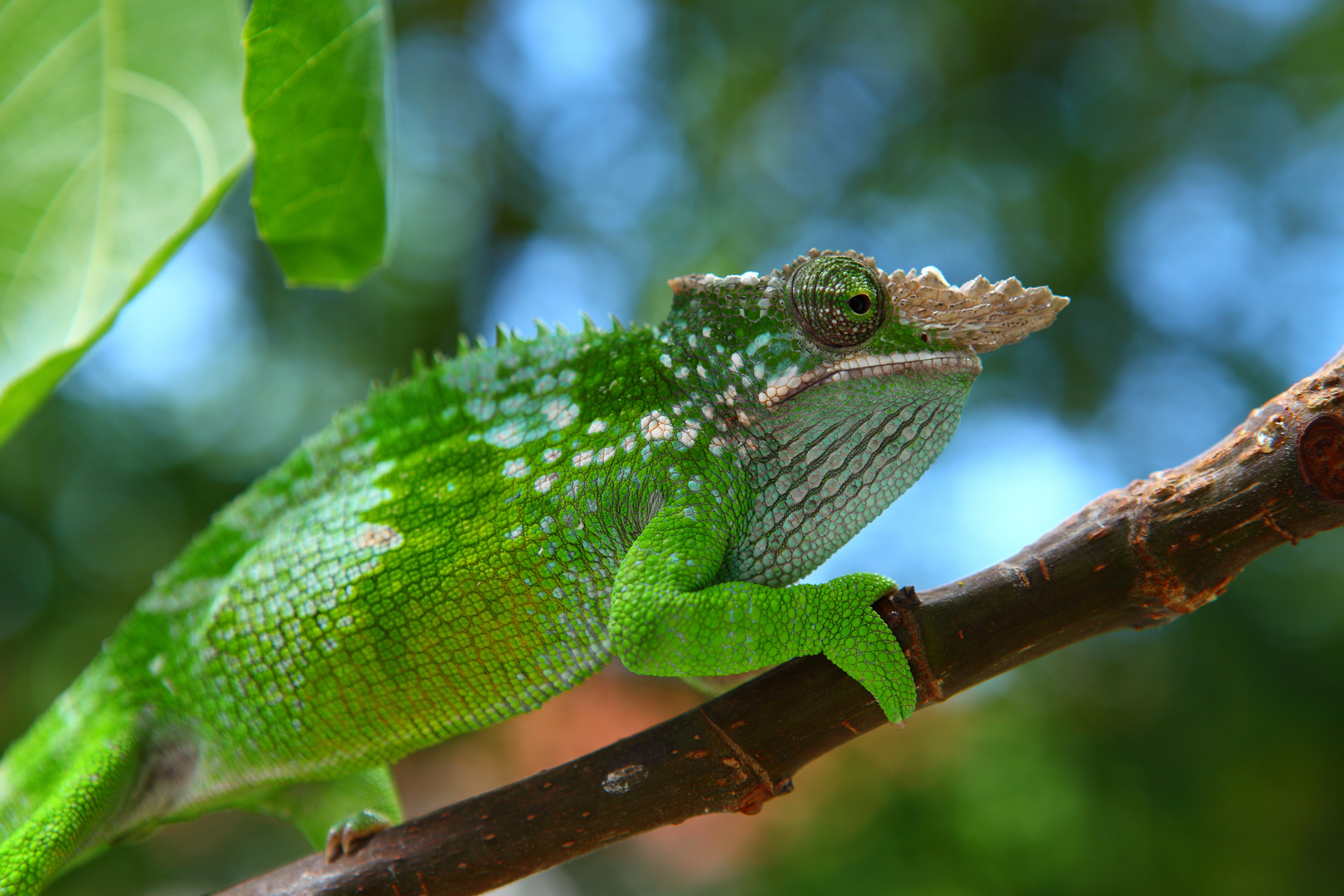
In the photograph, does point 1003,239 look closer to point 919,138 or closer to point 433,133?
point 919,138

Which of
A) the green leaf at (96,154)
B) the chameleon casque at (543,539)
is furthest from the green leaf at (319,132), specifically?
the chameleon casque at (543,539)

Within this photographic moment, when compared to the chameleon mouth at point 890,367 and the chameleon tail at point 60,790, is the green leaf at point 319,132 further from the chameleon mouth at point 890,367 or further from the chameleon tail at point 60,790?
the chameleon tail at point 60,790

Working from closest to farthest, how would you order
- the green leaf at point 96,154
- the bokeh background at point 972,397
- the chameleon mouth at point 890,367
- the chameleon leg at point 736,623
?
the green leaf at point 96,154, the chameleon leg at point 736,623, the chameleon mouth at point 890,367, the bokeh background at point 972,397

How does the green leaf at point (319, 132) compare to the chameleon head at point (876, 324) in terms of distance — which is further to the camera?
the chameleon head at point (876, 324)

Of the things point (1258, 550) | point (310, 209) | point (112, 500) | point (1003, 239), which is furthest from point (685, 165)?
point (1258, 550)

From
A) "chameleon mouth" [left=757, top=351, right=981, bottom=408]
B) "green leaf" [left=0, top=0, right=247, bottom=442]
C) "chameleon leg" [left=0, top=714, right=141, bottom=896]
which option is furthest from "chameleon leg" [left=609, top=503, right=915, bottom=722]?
"chameleon leg" [left=0, top=714, right=141, bottom=896]

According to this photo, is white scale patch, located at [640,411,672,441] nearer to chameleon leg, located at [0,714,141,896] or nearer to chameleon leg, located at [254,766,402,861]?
chameleon leg, located at [254,766,402,861]
